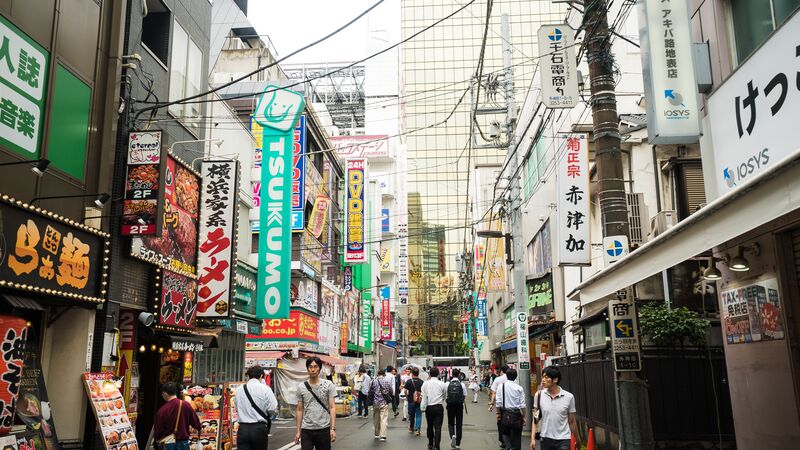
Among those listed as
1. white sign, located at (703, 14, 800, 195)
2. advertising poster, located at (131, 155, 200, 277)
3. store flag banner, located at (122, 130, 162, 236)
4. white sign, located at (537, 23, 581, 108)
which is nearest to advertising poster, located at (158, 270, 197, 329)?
advertising poster, located at (131, 155, 200, 277)

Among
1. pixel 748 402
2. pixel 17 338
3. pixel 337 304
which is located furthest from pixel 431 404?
pixel 337 304

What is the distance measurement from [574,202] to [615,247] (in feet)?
24.4

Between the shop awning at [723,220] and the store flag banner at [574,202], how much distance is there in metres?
7.82

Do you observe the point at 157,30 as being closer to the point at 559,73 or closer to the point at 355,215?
the point at 559,73

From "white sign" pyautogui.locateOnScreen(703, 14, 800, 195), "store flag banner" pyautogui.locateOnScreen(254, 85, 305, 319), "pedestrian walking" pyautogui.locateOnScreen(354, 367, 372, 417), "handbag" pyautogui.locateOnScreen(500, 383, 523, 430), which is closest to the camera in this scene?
"white sign" pyautogui.locateOnScreen(703, 14, 800, 195)

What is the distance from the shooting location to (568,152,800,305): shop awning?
427cm

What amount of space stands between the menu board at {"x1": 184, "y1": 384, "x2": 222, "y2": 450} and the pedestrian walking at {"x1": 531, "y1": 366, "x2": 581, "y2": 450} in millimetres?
6829

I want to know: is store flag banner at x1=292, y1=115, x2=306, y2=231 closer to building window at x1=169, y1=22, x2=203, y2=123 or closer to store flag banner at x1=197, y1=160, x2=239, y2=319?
building window at x1=169, y1=22, x2=203, y2=123

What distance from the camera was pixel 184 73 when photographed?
14.5 meters

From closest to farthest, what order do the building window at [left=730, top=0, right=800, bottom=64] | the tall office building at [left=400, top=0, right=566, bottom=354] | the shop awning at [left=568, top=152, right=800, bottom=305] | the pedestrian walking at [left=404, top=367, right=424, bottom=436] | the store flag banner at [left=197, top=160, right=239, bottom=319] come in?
1. the shop awning at [left=568, top=152, right=800, bottom=305]
2. the building window at [left=730, top=0, right=800, bottom=64]
3. the store flag banner at [left=197, top=160, right=239, bottom=319]
4. the pedestrian walking at [left=404, top=367, right=424, bottom=436]
5. the tall office building at [left=400, top=0, right=566, bottom=354]

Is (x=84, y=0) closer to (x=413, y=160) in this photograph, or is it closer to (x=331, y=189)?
(x=331, y=189)

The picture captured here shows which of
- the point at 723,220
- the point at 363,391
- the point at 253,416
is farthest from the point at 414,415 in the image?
the point at 723,220

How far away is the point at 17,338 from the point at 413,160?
326 ft

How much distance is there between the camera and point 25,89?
28.3 ft
